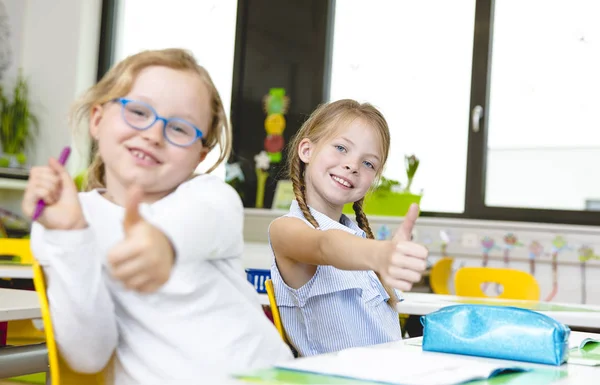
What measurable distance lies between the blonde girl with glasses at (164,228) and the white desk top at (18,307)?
0.52m

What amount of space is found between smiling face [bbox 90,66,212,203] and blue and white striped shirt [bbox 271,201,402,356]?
2.19ft

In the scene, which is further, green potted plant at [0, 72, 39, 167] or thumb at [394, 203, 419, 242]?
green potted plant at [0, 72, 39, 167]

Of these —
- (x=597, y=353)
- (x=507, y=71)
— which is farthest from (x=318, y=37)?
(x=597, y=353)

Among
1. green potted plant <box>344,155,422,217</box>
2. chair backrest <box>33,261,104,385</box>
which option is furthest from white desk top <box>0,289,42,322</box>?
green potted plant <box>344,155,422,217</box>

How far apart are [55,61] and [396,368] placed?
17.0 ft

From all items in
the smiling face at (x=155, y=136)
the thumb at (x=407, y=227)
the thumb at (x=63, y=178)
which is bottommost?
the thumb at (x=407, y=227)

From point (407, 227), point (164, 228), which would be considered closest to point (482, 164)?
point (407, 227)

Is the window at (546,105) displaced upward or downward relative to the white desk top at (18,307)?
upward

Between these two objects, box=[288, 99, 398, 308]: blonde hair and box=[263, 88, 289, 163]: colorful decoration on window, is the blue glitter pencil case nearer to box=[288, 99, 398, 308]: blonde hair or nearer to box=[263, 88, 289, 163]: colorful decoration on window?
box=[288, 99, 398, 308]: blonde hair

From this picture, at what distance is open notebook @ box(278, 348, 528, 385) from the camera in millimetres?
913

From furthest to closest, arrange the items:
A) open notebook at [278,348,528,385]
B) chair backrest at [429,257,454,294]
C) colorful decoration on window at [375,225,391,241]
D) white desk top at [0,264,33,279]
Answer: colorful decoration on window at [375,225,391,241], chair backrest at [429,257,454,294], white desk top at [0,264,33,279], open notebook at [278,348,528,385]

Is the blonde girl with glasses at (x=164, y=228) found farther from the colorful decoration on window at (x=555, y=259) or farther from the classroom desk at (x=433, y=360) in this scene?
the colorful decoration on window at (x=555, y=259)

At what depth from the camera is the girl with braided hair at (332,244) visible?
5.32 ft

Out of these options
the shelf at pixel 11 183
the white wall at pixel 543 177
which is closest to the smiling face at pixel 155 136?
the white wall at pixel 543 177
